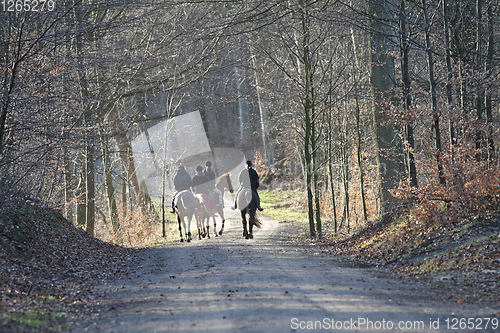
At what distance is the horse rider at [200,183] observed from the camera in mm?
18922

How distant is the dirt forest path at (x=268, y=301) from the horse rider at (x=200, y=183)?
753 centimetres

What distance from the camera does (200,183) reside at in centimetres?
1908

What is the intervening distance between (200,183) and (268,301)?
12.3 metres

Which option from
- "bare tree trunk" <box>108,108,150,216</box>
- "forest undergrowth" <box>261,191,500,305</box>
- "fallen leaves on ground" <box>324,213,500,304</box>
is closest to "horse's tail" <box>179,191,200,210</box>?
"forest undergrowth" <box>261,191,500,305</box>

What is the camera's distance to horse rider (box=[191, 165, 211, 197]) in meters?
18.9

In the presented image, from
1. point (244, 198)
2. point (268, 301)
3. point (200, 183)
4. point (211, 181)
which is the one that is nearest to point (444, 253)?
point (268, 301)

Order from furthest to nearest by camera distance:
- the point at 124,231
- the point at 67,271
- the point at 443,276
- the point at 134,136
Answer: the point at 134,136, the point at 124,231, the point at 67,271, the point at 443,276

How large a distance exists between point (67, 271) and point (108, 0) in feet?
23.5

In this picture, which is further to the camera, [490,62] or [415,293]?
[490,62]

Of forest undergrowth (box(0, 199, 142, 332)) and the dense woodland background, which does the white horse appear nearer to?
forest undergrowth (box(0, 199, 142, 332))

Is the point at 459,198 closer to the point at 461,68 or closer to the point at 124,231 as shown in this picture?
the point at 461,68

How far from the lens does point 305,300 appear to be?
23.4 ft

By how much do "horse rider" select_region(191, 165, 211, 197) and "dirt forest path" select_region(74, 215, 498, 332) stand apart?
753 cm

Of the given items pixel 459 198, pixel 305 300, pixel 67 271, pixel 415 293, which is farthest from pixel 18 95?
pixel 459 198
